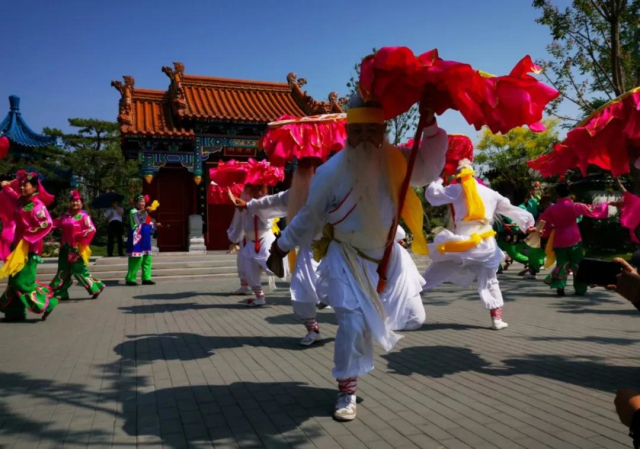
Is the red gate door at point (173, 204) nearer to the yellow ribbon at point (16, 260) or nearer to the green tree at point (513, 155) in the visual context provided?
the yellow ribbon at point (16, 260)

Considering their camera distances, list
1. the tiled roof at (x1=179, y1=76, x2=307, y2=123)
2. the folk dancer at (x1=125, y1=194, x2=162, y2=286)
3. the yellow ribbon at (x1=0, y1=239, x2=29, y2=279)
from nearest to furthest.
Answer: the yellow ribbon at (x1=0, y1=239, x2=29, y2=279), the folk dancer at (x1=125, y1=194, x2=162, y2=286), the tiled roof at (x1=179, y1=76, x2=307, y2=123)

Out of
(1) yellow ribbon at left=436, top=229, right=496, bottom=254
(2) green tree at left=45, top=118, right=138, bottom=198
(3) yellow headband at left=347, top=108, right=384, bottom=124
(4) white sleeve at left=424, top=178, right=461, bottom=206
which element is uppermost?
(2) green tree at left=45, top=118, right=138, bottom=198

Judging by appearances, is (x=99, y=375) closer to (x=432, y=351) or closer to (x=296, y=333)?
(x=296, y=333)

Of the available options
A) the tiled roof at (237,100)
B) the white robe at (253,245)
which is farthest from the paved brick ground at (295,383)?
the tiled roof at (237,100)

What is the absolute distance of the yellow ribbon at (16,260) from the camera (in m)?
6.98

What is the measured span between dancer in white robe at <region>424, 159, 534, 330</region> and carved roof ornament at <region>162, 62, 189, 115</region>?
36.2 ft

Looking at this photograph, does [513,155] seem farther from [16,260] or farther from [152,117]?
[16,260]

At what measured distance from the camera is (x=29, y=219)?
7.20 meters

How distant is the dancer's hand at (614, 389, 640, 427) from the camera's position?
1.61 metres

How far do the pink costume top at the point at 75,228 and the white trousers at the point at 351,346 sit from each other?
6591mm

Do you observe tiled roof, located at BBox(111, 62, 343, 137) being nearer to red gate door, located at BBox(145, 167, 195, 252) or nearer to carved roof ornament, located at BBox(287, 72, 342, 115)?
carved roof ornament, located at BBox(287, 72, 342, 115)

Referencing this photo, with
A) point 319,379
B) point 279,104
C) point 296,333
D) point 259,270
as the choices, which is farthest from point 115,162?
point 319,379

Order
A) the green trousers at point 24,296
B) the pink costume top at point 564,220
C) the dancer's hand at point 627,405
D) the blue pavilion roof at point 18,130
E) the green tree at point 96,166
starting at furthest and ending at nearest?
the green tree at point 96,166, the blue pavilion roof at point 18,130, the pink costume top at point 564,220, the green trousers at point 24,296, the dancer's hand at point 627,405

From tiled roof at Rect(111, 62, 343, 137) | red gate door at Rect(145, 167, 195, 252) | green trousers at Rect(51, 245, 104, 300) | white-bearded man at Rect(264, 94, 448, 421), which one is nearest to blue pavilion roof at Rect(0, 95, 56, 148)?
tiled roof at Rect(111, 62, 343, 137)
